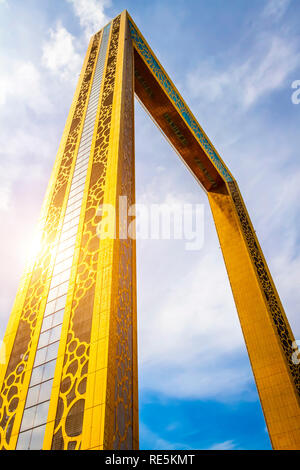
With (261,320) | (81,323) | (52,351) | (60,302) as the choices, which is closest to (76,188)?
(60,302)

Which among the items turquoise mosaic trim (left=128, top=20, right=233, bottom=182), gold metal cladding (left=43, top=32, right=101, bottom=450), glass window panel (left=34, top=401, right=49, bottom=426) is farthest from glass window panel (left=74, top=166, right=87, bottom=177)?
turquoise mosaic trim (left=128, top=20, right=233, bottom=182)

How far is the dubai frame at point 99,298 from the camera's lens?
381 cm

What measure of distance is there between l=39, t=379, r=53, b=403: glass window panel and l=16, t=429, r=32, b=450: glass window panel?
1.07 feet

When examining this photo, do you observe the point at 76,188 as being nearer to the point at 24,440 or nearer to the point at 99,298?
the point at 99,298

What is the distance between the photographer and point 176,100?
34.3 feet

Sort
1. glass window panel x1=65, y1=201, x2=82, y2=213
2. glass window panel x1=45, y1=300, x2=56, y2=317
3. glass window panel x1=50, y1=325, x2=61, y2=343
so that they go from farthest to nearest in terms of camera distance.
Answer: glass window panel x1=65, y1=201, x2=82, y2=213
glass window panel x1=45, y1=300, x2=56, y2=317
glass window panel x1=50, y1=325, x2=61, y2=343

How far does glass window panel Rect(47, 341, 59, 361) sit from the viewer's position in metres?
4.39

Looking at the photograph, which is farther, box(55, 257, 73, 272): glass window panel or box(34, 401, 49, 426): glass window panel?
box(55, 257, 73, 272): glass window panel

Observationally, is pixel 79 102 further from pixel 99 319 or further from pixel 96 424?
pixel 96 424

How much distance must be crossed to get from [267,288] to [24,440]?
22.9 ft

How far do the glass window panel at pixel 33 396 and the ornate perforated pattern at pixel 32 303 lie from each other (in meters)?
0.16

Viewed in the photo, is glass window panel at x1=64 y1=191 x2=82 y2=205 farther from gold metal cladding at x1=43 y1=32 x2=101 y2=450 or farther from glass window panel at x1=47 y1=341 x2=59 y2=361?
glass window panel at x1=47 y1=341 x2=59 y2=361
